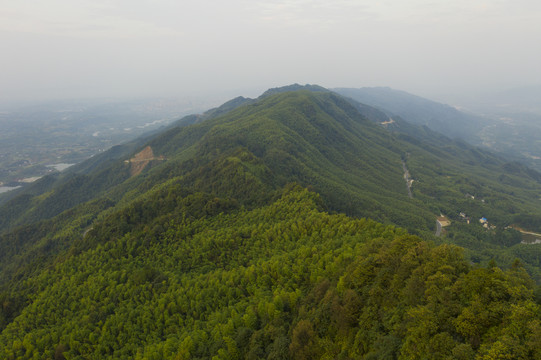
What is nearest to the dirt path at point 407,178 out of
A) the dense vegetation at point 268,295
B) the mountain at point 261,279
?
the mountain at point 261,279

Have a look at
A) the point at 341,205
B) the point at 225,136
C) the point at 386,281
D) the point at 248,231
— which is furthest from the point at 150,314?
the point at 225,136

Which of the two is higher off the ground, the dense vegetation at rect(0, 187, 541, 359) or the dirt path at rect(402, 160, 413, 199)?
the dense vegetation at rect(0, 187, 541, 359)

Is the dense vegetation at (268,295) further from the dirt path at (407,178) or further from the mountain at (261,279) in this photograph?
the dirt path at (407,178)

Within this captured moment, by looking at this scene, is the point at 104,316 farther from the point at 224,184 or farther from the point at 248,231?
the point at 224,184

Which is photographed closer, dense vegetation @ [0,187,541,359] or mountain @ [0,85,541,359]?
dense vegetation @ [0,187,541,359]

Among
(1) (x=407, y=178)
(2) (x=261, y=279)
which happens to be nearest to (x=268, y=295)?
(2) (x=261, y=279)

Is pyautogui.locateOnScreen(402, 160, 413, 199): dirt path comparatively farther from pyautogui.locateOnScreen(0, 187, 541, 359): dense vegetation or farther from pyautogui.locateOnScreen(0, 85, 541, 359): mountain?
pyautogui.locateOnScreen(0, 187, 541, 359): dense vegetation

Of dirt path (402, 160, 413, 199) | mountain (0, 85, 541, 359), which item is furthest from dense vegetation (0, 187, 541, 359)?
dirt path (402, 160, 413, 199)

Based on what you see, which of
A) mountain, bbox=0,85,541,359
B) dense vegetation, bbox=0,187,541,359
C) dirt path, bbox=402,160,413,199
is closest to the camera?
dense vegetation, bbox=0,187,541,359

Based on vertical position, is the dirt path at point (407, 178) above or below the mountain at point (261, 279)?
below

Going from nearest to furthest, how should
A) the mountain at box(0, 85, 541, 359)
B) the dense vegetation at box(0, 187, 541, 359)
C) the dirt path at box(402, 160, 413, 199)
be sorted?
the dense vegetation at box(0, 187, 541, 359), the mountain at box(0, 85, 541, 359), the dirt path at box(402, 160, 413, 199)

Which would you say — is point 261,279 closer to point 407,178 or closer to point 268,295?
point 268,295
